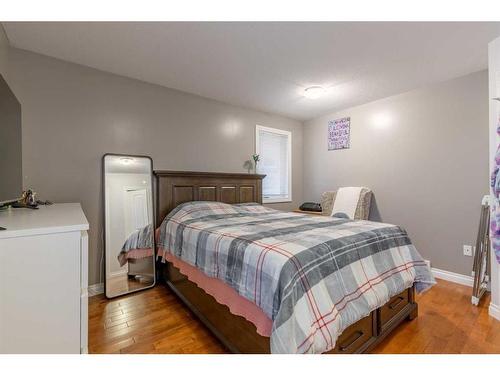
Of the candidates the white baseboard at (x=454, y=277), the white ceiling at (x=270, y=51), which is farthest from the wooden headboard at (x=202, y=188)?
the white baseboard at (x=454, y=277)

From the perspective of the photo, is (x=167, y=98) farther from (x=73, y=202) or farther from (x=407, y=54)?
(x=407, y=54)

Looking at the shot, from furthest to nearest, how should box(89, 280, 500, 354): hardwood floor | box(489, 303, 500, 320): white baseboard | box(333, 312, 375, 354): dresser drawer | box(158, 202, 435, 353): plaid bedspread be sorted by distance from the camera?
box(489, 303, 500, 320): white baseboard
box(89, 280, 500, 354): hardwood floor
box(333, 312, 375, 354): dresser drawer
box(158, 202, 435, 353): plaid bedspread

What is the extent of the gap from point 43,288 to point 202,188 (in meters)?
2.13

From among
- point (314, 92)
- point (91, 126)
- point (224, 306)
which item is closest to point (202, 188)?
point (91, 126)

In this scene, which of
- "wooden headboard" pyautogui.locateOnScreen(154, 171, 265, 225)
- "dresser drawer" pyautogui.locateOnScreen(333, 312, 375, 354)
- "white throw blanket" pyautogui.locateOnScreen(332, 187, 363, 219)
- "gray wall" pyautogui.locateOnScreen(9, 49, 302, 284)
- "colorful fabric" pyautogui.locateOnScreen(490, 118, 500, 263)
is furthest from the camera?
"white throw blanket" pyautogui.locateOnScreen(332, 187, 363, 219)

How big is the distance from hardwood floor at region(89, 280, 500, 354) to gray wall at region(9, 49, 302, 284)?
666mm

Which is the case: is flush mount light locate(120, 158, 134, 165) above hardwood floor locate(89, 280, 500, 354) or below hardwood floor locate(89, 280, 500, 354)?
above

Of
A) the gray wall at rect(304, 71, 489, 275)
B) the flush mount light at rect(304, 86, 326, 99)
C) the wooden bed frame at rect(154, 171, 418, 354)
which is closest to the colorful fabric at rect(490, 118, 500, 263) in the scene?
the wooden bed frame at rect(154, 171, 418, 354)

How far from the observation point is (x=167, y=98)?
2.90 metres

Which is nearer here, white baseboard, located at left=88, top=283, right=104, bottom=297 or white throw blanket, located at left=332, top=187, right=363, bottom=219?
white baseboard, located at left=88, top=283, right=104, bottom=297

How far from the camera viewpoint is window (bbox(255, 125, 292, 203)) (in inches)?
155

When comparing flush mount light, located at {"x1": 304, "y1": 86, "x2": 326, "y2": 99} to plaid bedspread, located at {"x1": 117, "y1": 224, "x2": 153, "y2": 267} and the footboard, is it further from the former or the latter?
plaid bedspread, located at {"x1": 117, "y1": 224, "x2": 153, "y2": 267}

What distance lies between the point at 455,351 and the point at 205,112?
3324mm

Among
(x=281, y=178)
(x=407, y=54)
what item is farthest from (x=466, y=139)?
(x=281, y=178)
